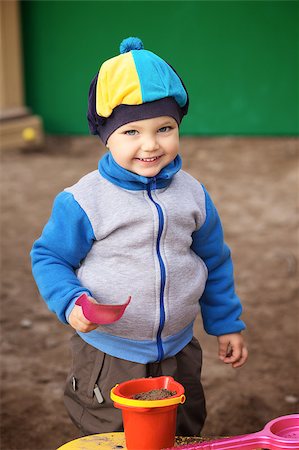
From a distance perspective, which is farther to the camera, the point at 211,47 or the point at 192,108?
the point at 192,108

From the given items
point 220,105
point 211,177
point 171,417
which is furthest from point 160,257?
point 220,105

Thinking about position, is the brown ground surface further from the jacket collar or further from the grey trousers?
the jacket collar

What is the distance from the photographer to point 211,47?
6.96 m

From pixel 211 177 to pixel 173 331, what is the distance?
418cm

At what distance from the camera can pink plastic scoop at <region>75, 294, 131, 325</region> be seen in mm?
1583

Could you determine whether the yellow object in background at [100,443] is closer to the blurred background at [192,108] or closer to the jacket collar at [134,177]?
the jacket collar at [134,177]

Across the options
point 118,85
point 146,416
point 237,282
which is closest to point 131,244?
point 118,85

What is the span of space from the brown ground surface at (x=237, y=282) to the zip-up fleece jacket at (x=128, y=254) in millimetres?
971

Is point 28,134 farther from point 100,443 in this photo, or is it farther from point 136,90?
point 100,443

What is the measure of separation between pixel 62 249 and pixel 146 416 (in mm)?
526

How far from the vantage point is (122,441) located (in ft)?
5.75

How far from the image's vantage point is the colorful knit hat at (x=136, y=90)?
1.83 meters

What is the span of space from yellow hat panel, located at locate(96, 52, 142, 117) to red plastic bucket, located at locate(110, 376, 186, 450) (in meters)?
0.59

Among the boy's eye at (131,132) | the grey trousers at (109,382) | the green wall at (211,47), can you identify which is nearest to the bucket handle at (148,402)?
the grey trousers at (109,382)
